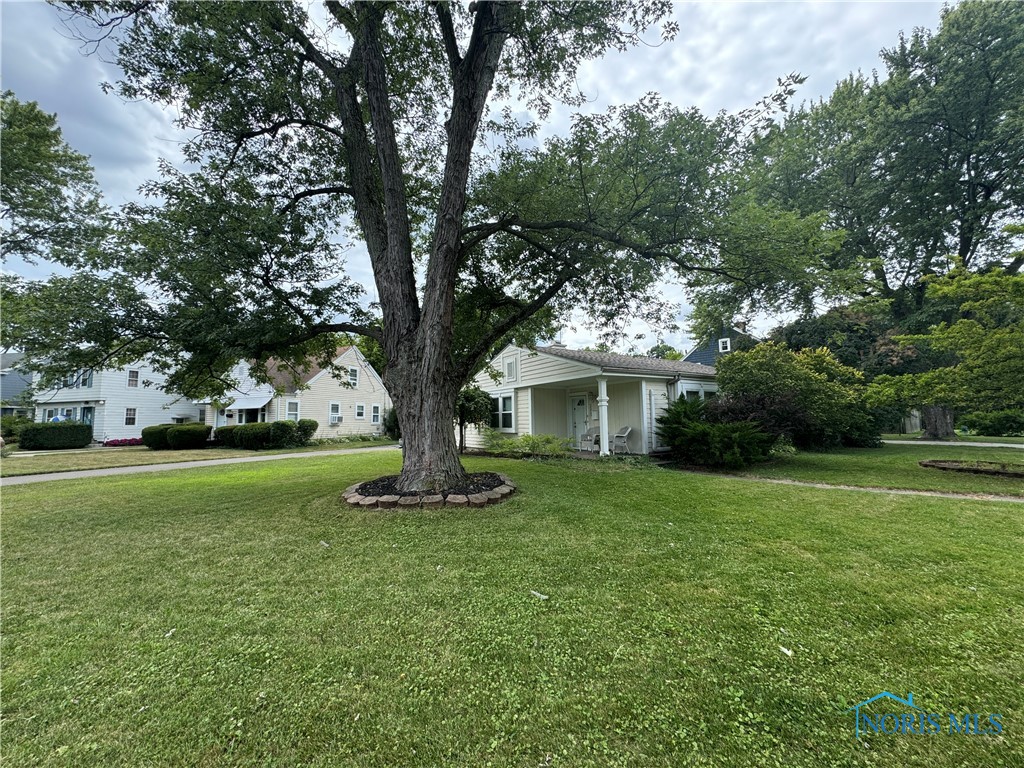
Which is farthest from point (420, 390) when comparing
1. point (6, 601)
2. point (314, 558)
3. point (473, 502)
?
point (6, 601)

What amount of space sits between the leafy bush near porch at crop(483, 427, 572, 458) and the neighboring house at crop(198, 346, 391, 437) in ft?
33.0

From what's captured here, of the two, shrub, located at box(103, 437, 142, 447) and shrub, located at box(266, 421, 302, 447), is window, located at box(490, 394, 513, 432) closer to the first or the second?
shrub, located at box(266, 421, 302, 447)

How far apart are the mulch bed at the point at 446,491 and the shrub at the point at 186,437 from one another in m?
19.0

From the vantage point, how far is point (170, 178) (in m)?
6.20

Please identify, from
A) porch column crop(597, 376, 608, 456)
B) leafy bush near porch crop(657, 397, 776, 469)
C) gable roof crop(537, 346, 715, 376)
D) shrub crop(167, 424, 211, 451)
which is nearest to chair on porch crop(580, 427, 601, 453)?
porch column crop(597, 376, 608, 456)

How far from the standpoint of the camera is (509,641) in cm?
243

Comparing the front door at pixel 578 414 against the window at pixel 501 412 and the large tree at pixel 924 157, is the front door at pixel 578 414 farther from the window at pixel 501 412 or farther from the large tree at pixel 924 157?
the large tree at pixel 924 157

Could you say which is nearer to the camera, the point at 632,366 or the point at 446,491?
the point at 446,491

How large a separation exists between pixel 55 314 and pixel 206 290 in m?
1.71

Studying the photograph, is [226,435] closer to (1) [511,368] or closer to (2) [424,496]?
(1) [511,368]

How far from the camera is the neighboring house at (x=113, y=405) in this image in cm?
2244

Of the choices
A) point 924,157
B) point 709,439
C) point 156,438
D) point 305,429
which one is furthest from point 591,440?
point 156,438

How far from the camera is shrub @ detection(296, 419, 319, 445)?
67.9 ft

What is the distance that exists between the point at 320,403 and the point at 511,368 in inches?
575
